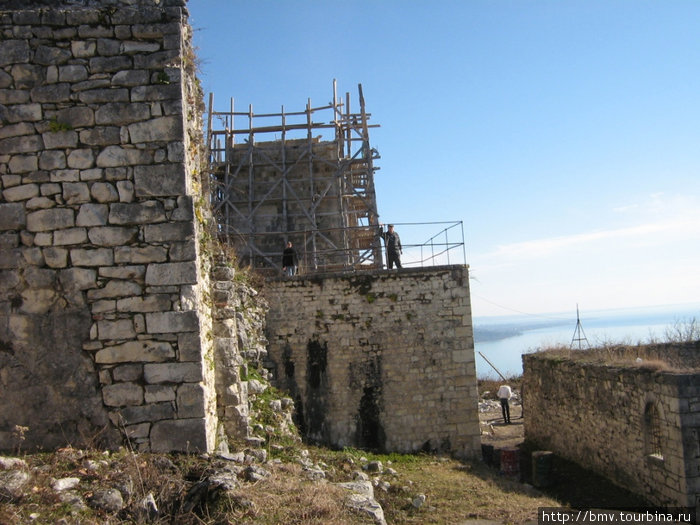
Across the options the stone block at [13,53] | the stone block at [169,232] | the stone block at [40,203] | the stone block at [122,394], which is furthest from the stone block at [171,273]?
the stone block at [13,53]

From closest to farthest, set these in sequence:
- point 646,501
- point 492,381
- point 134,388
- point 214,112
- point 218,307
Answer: point 134,388
point 218,307
point 646,501
point 214,112
point 492,381

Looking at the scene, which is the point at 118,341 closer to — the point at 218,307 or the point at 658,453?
the point at 218,307

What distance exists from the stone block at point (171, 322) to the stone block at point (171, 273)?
0.32 m

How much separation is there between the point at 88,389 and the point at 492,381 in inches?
900

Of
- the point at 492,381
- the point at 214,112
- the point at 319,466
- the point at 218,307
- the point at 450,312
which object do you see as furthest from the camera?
the point at 492,381

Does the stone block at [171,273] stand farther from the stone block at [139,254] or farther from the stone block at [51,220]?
the stone block at [51,220]

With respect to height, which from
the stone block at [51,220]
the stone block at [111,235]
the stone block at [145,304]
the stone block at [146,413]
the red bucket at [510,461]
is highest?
the stone block at [51,220]

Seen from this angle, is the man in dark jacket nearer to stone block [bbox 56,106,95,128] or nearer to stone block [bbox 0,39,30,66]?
stone block [bbox 56,106,95,128]

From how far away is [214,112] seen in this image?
20.6 m

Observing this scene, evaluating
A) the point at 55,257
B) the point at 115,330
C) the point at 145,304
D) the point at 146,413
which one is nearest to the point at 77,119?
the point at 55,257

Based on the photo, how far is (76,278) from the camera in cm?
593

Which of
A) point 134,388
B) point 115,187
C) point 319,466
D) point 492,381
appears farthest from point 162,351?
point 492,381

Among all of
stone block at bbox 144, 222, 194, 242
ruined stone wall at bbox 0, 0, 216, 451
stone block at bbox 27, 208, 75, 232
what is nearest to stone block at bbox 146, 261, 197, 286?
ruined stone wall at bbox 0, 0, 216, 451

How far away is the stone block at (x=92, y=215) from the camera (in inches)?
234
